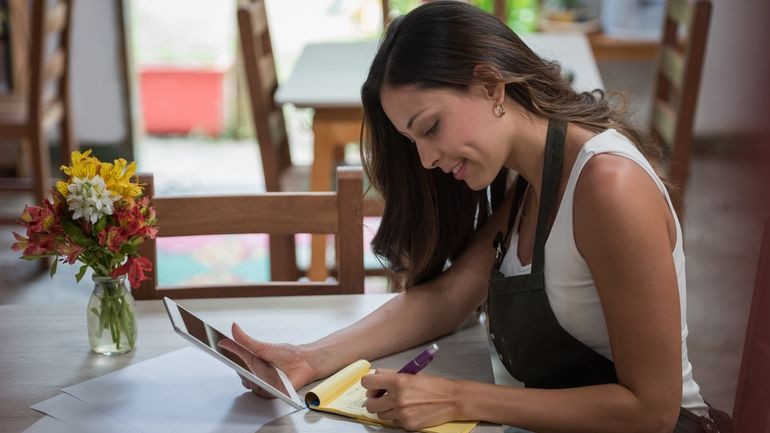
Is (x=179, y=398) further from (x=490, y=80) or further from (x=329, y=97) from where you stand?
(x=329, y=97)

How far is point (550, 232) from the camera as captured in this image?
4.29ft

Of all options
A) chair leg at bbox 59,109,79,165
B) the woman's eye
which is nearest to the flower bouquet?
the woman's eye

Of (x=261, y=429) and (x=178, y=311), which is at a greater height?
(x=178, y=311)

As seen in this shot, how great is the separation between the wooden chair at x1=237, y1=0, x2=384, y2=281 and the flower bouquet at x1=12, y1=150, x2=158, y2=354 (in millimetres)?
1255

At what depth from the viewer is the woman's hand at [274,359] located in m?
1.31

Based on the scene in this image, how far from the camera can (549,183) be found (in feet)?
4.39

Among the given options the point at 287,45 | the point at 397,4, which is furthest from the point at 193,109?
the point at 397,4

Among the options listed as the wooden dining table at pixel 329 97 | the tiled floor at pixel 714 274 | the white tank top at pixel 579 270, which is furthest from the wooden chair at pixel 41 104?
the white tank top at pixel 579 270

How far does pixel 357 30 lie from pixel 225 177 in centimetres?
93

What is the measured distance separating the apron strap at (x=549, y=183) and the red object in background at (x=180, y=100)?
3.68 meters

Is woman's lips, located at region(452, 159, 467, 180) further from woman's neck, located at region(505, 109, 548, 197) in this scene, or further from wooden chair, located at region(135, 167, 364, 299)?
wooden chair, located at region(135, 167, 364, 299)

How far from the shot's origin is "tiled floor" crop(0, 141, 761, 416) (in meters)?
2.35

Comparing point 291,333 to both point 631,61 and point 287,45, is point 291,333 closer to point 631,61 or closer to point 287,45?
point 631,61

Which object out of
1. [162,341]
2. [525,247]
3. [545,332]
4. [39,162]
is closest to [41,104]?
[39,162]
